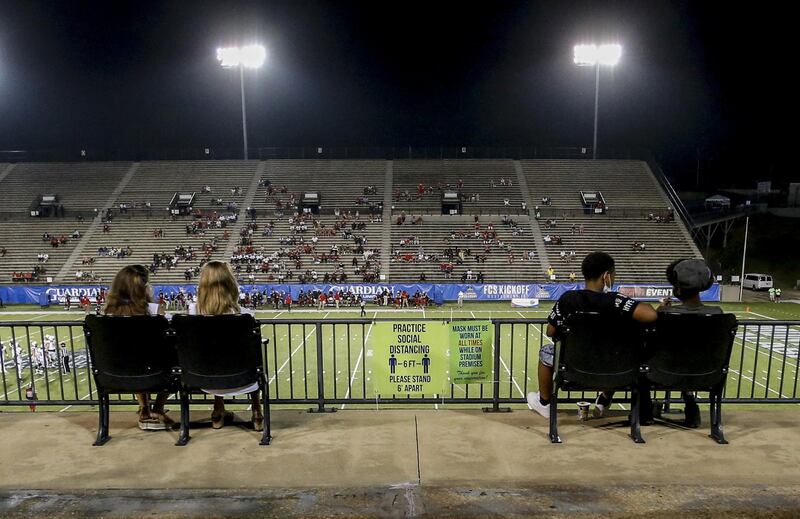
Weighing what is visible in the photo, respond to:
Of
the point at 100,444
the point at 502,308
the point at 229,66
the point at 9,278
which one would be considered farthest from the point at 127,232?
the point at 100,444

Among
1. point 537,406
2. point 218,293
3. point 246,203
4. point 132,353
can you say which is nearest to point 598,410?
point 537,406

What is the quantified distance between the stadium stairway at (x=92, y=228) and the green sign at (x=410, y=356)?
34.9 m

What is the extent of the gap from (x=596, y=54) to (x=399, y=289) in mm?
27457

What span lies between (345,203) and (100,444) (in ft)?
125

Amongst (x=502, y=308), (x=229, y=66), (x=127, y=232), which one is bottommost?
(x=502, y=308)

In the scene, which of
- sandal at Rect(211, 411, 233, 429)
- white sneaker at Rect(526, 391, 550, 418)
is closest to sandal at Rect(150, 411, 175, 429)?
sandal at Rect(211, 411, 233, 429)

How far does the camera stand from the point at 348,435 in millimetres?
4590

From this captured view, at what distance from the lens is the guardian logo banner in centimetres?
2900

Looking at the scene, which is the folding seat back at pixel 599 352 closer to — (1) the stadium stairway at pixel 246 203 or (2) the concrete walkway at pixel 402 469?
(2) the concrete walkway at pixel 402 469

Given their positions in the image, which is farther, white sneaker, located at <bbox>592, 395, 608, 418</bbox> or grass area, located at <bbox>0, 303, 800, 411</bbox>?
grass area, located at <bbox>0, 303, 800, 411</bbox>

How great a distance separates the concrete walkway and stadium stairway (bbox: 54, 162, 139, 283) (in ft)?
112

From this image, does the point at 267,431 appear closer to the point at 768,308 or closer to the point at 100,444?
the point at 100,444

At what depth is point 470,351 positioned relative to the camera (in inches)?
214

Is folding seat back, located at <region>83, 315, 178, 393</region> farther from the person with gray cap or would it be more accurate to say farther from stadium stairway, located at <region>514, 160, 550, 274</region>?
stadium stairway, located at <region>514, 160, 550, 274</region>
